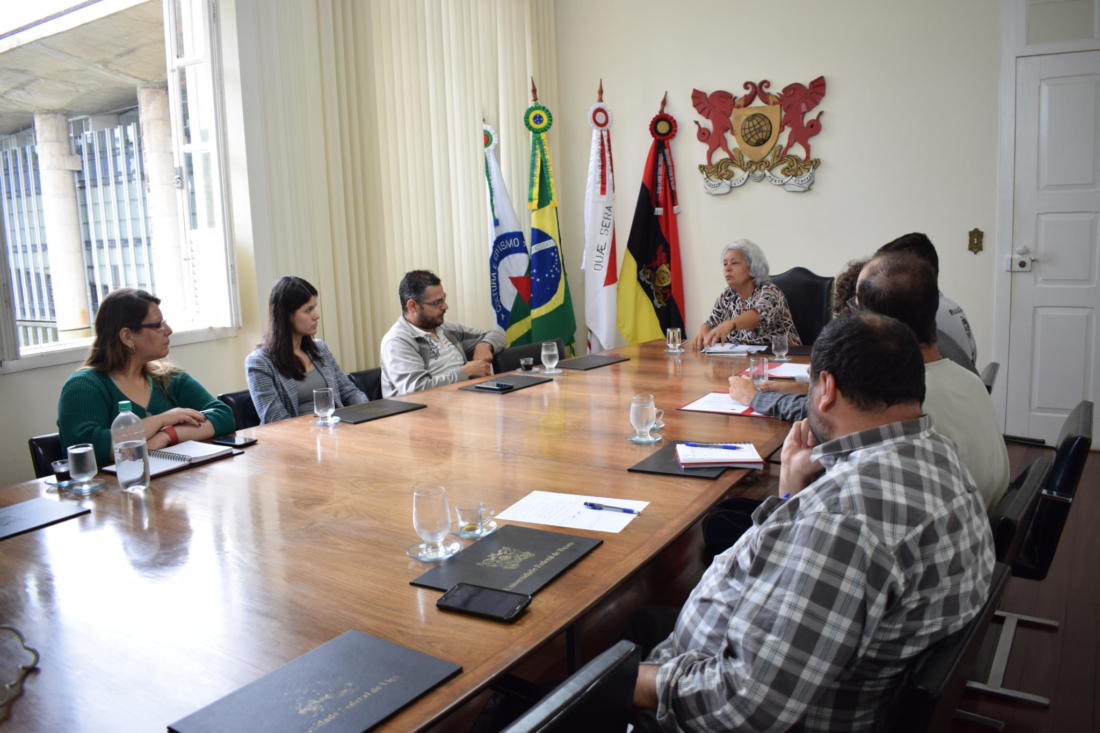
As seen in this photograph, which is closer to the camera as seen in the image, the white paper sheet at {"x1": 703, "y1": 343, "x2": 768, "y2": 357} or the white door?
the white paper sheet at {"x1": 703, "y1": 343, "x2": 768, "y2": 357}

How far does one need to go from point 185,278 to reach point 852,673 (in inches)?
153

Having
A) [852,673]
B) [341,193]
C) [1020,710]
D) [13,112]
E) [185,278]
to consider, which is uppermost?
[13,112]

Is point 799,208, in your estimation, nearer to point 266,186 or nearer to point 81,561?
point 266,186

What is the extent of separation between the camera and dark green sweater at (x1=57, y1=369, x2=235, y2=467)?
7.59 ft

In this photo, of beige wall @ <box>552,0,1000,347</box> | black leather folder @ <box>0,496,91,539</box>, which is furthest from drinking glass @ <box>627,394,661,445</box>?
beige wall @ <box>552,0,1000,347</box>

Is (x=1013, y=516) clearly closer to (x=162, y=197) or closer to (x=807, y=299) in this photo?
(x=807, y=299)

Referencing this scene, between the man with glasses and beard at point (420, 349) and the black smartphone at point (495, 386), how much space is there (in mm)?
412

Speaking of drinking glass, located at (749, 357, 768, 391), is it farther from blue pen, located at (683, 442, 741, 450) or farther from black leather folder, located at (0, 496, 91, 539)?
black leather folder, located at (0, 496, 91, 539)

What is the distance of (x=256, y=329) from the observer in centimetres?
408

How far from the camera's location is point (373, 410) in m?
2.79

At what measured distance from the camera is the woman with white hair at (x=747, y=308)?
156 inches

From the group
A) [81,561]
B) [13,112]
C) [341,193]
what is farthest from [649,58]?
[81,561]

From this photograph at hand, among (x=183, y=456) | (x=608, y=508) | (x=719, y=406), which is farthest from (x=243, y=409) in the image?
(x=608, y=508)

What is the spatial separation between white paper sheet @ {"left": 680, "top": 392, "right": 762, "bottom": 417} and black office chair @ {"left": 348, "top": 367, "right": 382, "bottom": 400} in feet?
4.86
